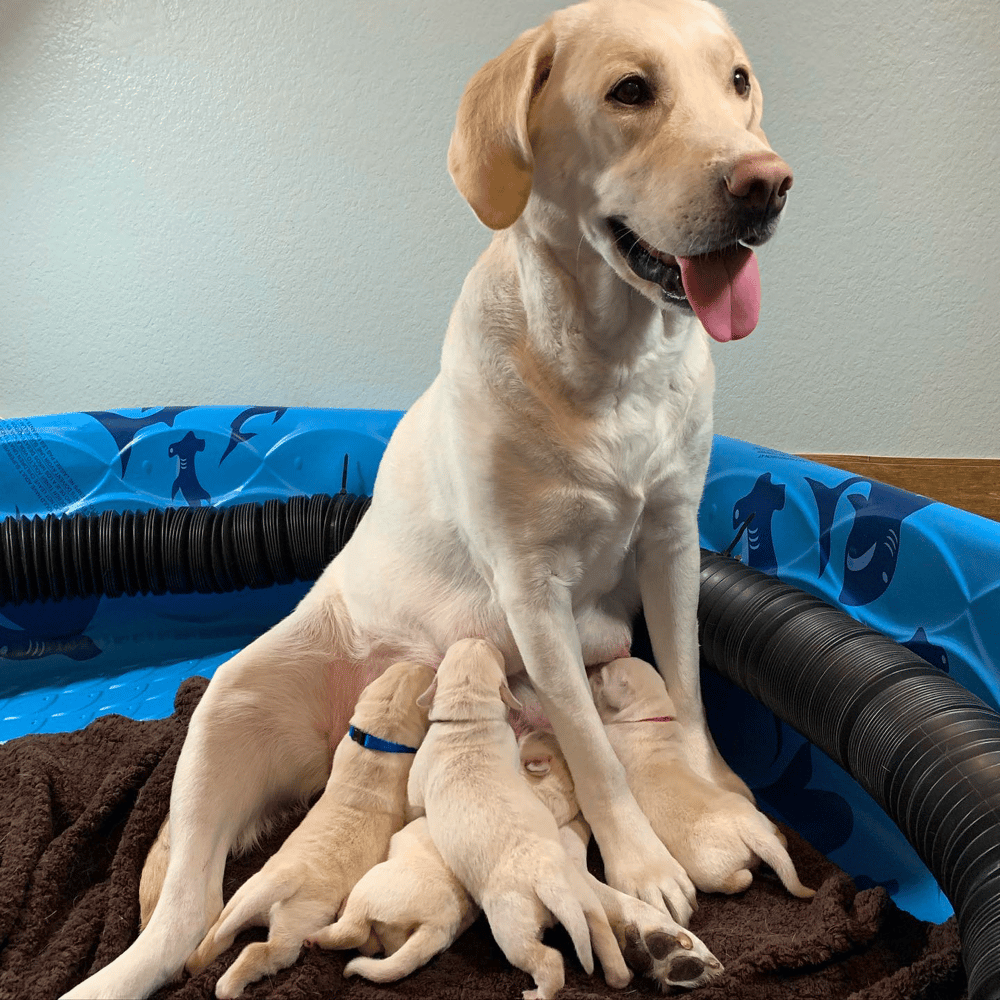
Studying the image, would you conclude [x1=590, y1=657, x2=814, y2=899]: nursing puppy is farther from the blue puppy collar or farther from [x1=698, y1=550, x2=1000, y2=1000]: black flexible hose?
the blue puppy collar

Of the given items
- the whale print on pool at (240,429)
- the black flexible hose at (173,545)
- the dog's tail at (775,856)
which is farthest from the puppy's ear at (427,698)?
the whale print on pool at (240,429)

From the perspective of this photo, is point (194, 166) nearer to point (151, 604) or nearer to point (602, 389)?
point (151, 604)

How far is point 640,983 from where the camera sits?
1236mm

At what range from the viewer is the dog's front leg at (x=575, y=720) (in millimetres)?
1395

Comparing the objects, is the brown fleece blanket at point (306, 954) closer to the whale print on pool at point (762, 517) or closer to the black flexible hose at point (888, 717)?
the black flexible hose at point (888, 717)

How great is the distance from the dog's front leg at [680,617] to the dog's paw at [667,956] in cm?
38

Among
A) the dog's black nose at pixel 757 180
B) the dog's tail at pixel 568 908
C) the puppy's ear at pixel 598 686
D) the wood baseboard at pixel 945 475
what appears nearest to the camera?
the dog's black nose at pixel 757 180

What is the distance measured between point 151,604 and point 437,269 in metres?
A: 1.35

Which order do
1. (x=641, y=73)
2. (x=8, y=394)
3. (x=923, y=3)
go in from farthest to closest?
1. (x=8, y=394)
2. (x=923, y=3)
3. (x=641, y=73)

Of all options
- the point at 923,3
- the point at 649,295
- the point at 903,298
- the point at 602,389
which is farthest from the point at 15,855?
the point at 923,3

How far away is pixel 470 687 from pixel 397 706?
0.17 metres

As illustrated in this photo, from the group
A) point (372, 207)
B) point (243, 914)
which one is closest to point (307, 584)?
point (372, 207)

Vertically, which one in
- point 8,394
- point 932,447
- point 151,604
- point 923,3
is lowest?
point 151,604

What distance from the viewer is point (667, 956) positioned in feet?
3.98
